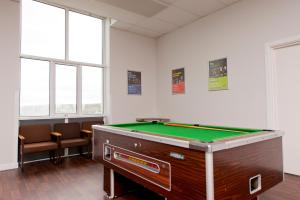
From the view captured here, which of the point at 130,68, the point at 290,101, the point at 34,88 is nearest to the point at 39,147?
the point at 34,88

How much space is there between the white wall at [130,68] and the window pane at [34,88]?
1572 millimetres

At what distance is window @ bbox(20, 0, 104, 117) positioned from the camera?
→ 441 centimetres

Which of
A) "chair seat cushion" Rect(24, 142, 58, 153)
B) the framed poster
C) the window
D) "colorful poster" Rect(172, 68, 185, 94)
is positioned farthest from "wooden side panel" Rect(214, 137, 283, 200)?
the window

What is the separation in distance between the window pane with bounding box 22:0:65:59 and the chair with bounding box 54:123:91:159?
1660 mm

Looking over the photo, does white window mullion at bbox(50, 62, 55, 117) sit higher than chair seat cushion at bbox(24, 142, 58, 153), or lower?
higher

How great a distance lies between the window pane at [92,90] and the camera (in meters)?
5.16

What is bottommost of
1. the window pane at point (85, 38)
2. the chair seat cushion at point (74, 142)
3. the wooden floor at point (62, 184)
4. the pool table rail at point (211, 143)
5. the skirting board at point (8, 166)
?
the wooden floor at point (62, 184)

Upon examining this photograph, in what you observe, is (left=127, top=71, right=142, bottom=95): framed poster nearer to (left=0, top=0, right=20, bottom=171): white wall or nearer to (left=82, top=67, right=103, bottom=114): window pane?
(left=82, top=67, right=103, bottom=114): window pane

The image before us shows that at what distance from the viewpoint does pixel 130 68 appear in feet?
18.4

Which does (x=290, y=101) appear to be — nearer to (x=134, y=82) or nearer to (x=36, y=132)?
(x=134, y=82)

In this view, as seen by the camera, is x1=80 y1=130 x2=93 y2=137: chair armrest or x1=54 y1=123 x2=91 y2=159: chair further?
x1=80 y1=130 x2=93 y2=137: chair armrest

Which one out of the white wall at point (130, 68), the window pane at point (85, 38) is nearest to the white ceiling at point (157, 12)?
the white wall at point (130, 68)

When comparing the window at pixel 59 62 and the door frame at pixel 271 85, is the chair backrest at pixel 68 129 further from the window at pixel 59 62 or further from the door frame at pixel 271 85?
the door frame at pixel 271 85

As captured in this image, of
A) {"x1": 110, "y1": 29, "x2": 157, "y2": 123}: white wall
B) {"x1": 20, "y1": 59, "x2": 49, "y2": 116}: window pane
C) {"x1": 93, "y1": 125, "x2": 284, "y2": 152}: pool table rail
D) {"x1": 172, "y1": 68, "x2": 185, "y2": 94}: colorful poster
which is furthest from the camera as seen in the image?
{"x1": 110, "y1": 29, "x2": 157, "y2": 123}: white wall
